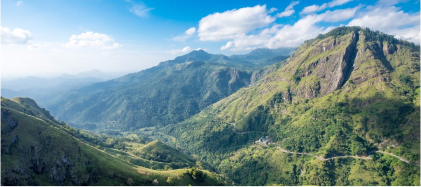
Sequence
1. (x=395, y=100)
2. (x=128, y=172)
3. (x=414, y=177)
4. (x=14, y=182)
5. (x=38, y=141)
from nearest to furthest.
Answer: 1. (x=14, y=182)
2. (x=38, y=141)
3. (x=128, y=172)
4. (x=414, y=177)
5. (x=395, y=100)

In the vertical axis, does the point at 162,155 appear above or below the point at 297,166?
above

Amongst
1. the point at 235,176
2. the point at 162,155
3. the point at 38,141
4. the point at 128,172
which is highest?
the point at 38,141

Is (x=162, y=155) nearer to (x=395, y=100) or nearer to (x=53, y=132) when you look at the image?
(x=53, y=132)

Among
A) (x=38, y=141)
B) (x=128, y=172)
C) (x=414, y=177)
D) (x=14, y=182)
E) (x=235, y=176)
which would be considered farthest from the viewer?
(x=235, y=176)

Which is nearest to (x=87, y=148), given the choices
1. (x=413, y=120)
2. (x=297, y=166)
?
(x=297, y=166)

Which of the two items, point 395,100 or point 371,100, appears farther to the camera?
point 371,100

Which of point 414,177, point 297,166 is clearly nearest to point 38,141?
point 297,166
